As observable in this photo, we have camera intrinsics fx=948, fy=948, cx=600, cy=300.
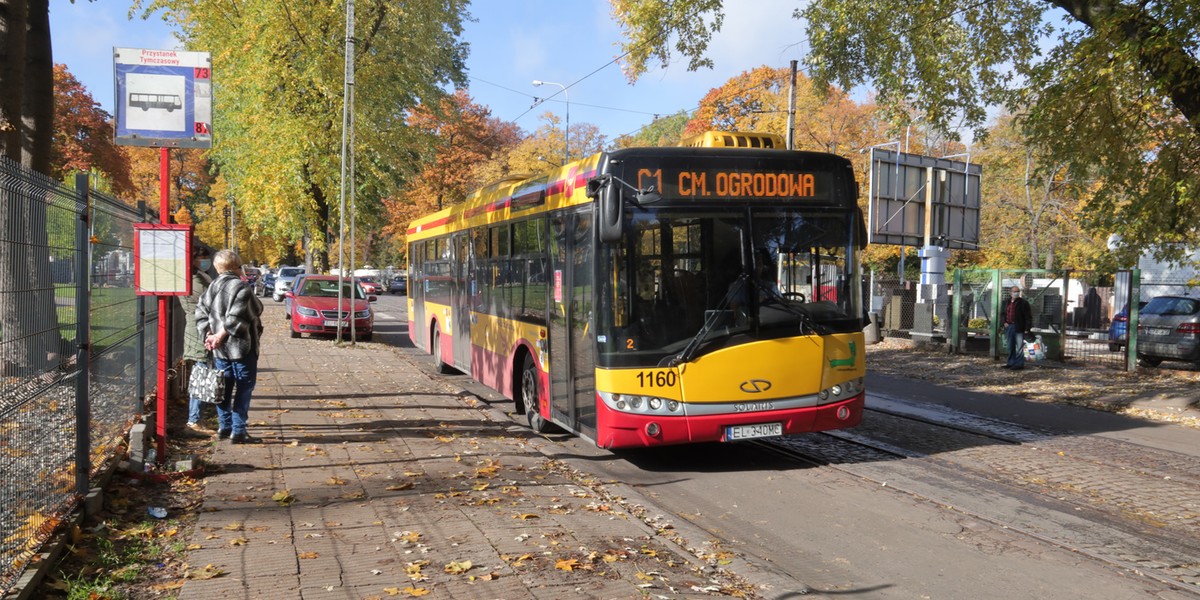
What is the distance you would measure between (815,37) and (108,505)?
15.2 metres

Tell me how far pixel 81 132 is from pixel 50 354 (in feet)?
175

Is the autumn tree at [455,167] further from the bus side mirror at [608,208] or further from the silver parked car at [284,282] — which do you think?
the bus side mirror at [608,208]

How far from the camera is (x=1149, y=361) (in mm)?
20562

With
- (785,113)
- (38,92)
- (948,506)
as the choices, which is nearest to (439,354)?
(38,92)

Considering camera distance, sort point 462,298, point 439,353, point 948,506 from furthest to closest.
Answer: point 439,353 < point 462,298 < point 948,506

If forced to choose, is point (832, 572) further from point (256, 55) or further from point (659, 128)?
point (659, 128)

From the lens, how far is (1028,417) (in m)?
13.5

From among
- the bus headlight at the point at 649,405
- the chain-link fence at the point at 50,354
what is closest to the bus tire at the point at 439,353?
the bus headlight at the point at 649,405

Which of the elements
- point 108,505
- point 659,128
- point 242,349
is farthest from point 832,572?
point 659,128

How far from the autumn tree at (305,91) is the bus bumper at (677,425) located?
65.0 feet

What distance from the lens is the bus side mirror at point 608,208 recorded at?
8.20 metres

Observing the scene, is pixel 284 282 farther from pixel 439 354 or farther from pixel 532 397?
pixel 532 397

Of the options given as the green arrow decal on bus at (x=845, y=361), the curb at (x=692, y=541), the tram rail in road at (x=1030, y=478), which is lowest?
the tram rail in road at (x=1030, y=478)

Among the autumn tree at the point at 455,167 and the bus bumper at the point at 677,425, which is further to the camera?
the autumn tree at the point at 455,167
